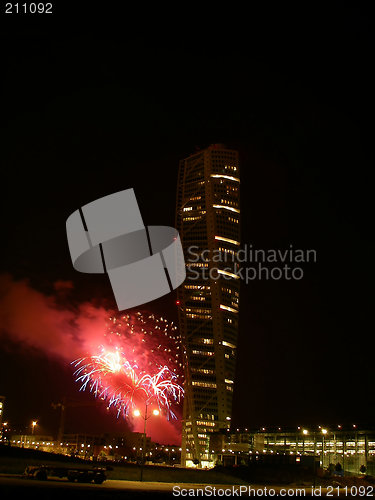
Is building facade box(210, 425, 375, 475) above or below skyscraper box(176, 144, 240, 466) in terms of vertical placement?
below

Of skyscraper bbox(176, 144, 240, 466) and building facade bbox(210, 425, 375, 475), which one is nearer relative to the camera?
building facade bbox(210, 425, 375, 475)

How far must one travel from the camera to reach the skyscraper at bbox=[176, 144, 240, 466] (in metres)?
156

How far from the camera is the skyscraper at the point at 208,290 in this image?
156000mm

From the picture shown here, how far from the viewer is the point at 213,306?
531ft

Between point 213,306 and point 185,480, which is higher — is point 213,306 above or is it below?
above

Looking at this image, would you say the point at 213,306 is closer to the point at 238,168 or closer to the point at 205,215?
the point at 205,215

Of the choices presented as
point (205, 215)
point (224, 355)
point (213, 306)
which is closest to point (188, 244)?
point (205, 215)

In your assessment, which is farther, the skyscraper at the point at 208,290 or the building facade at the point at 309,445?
the skyscraper at the point at 208,290

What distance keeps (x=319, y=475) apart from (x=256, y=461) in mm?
10908

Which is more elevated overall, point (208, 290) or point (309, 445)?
point (208, 290)

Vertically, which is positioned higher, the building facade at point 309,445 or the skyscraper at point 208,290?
the skyscraper at point 208,290

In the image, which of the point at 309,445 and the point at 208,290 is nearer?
the point at 309,445

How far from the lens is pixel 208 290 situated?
16388cm

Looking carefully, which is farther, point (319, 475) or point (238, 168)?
point (238, 168)
